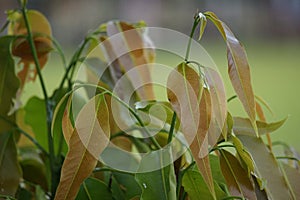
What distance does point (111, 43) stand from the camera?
609mm

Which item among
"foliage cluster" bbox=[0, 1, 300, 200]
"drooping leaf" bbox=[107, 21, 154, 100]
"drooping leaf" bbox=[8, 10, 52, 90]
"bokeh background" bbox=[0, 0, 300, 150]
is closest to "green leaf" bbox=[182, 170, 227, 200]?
"foliage cluster" bbox=[0, 1, 300, 200]

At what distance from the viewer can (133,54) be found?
612 millimetres

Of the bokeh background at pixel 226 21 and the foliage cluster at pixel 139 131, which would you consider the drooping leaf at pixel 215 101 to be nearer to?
the foliage cluster at pixel 139 131

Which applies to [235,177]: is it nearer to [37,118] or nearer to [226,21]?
[37,118]

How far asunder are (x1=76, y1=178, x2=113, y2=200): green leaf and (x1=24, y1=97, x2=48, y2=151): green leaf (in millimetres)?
171

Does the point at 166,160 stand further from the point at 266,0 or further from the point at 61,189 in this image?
the point at 266,0

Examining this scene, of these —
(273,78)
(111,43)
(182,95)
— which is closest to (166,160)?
(182,95)

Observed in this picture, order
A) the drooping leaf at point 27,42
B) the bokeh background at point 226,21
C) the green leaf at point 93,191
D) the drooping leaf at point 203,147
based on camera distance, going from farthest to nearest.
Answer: the bokeh background at point 226,21 < the drooping leaf at point 27,42 < the green leaf at point 93,191 < the drooping leaf at point 203,147

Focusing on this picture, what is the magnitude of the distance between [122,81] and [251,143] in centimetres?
16

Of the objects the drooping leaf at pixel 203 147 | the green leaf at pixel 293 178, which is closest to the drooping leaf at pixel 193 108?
the drooping leaf at pixel 203 147

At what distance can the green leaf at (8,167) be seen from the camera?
1.82ft

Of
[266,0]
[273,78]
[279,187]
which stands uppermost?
[279,187]

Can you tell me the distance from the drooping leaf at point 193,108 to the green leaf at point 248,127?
0.22 feet

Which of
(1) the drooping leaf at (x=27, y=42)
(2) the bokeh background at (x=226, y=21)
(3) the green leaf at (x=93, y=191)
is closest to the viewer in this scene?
(3) the green leaf at (x=93, y=191)
